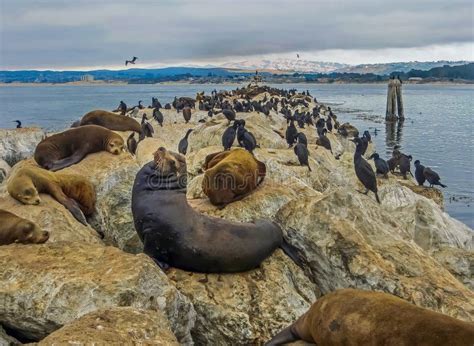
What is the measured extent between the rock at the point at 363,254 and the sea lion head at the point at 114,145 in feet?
14.1

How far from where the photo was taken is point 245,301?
570 centimetres

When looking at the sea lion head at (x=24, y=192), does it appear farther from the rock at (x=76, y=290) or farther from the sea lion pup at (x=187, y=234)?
the rock at (x=76, y=290)

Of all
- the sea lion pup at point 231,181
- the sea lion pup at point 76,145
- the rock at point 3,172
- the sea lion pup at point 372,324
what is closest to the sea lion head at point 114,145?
the sea lion pup at point 76,145

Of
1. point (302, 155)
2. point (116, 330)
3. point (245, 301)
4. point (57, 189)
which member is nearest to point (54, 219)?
point (57, 189)

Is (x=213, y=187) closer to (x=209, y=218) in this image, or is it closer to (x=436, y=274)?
(x=209, y=218)

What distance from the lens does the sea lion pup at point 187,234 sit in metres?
6.05

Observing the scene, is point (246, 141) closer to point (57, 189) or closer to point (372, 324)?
point (57, 189)

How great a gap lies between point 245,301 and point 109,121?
10702 mm

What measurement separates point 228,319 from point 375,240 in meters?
1.91

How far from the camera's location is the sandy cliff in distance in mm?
4574

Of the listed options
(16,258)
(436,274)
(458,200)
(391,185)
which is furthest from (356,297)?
(458,200)

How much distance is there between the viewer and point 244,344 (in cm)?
547

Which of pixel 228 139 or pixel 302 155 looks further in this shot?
pixel 228 139

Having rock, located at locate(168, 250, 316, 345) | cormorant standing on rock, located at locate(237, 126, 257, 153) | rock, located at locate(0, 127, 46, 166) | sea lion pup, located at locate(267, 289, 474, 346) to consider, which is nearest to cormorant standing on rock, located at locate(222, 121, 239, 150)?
cormorant standing on rock, located at locate(237, 126, 257, 153)
